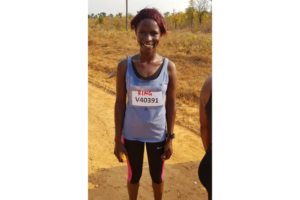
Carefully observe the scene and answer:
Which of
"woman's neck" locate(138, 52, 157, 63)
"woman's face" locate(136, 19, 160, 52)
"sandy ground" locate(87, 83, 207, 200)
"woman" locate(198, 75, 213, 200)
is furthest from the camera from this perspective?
"sandy ground" locate(87, 83, 207, 200)

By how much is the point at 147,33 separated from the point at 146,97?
44 centimetres

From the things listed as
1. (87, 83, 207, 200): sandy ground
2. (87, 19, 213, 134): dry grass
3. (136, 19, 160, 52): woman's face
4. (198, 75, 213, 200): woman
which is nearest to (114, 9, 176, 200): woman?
(136, 19, 160, 52): woman's face

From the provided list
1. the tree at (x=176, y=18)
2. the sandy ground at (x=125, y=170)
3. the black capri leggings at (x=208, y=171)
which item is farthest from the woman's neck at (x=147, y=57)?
the tree at (x=176, y=18)

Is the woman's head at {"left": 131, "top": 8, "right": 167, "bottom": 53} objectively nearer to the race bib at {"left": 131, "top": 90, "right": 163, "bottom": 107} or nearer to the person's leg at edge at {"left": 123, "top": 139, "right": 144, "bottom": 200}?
the race bib at {"left": 131, "top": 90, "right": 163, "bottom": 107}

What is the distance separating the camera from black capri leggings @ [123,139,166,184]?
5.87 feet

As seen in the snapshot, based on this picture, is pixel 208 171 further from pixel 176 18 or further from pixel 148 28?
pixel 176 18

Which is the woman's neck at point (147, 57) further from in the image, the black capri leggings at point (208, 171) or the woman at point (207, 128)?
the black capri leggings at point (208, 171)

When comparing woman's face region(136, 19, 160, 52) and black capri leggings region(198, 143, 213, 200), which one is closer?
black capri leggings region(198, 143, 213, 200)

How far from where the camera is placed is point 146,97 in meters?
1.65

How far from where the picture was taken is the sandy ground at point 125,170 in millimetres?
2543

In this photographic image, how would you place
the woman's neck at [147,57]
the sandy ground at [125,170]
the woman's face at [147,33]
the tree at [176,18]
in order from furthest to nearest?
the tree at [176,18]
the sandy ground at [125,170]
the woman's neck at [147,57]
the woman's face at [147,33]

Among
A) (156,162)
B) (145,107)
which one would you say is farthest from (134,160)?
(145,107)
